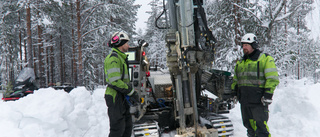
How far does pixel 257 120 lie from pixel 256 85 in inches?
25.5

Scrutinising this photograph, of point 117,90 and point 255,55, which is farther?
point 255,55

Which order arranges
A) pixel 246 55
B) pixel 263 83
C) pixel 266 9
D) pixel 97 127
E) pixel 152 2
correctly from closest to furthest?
pixel 263 83
pixel 246 55
pixel 97 127
pixel 266 9
pixel 152 2

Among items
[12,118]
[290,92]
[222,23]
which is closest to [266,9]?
[222,23]

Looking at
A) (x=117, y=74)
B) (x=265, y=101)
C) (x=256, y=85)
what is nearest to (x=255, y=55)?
(x=256, y=85)

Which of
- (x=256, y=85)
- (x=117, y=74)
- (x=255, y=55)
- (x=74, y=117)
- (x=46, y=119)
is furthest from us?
(x=74, y=117)

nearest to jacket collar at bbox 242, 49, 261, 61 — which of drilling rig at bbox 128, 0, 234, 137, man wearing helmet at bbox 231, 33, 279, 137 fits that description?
man wearing helmet at bbox 231, 33, 279, 137

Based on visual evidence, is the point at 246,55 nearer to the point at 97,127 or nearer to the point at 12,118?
the point at 97,127

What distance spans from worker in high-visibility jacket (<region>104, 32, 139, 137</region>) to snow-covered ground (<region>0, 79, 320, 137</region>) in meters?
1.51

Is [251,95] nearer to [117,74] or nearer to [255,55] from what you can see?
[255,55]

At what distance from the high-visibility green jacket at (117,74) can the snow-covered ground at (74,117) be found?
1711 millimetres

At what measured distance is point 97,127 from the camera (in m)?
5.05

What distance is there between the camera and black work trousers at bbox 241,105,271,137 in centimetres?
353

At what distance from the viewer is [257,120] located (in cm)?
355

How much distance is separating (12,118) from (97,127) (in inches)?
74.3
